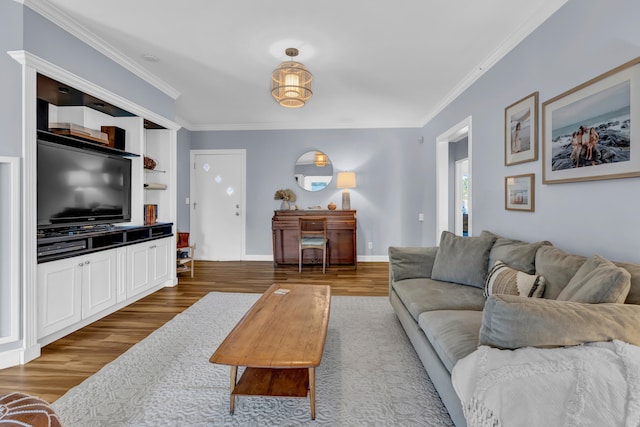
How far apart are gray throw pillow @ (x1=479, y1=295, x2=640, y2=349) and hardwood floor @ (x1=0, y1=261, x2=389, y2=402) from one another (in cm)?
231

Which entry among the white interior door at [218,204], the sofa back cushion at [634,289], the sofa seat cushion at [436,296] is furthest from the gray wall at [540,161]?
the white interior door at [218,204]

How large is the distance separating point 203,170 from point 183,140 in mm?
625

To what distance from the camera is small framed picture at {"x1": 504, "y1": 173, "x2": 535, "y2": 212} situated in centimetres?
248

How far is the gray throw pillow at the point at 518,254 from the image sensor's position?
201 cm

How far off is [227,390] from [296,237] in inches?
140

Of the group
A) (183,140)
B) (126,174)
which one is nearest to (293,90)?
(126,174)

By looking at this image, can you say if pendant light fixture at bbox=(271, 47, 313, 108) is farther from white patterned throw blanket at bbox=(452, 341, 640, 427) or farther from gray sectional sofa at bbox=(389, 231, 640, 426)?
white patterned throw blanket at bbox=(452, 341, 640, 427)

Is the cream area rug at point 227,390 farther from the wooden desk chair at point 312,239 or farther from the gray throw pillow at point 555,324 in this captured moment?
the wooden desk chair at point 312,239

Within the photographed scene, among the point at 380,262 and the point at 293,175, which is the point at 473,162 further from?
the point at 293,175

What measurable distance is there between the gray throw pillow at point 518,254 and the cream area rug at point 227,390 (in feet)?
3.03

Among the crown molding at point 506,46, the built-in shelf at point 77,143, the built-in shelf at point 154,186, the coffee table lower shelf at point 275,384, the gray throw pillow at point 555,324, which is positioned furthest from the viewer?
the built-in shelf at point 154,186

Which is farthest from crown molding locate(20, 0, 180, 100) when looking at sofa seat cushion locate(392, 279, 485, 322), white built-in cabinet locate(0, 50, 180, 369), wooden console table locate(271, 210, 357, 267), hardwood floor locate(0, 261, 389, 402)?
sofa seat cushion locate(392, 279, 485, 322)

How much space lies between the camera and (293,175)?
5730 millimetres

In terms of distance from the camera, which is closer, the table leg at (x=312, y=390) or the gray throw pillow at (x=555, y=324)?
the gray throw pillow at (x=555, y=324)
